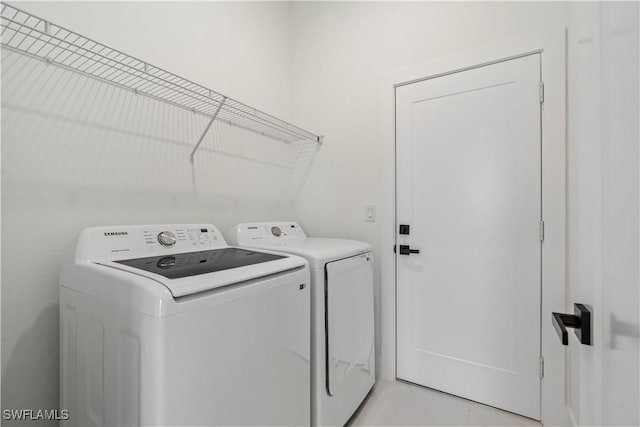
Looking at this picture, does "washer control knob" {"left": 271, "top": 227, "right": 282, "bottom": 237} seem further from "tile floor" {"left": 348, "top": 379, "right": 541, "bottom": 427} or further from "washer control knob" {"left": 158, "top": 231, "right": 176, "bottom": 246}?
"tile floor" {"left": 348, "top": 379, "right": 541, "bottom": 427}

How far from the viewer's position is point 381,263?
2045 mm

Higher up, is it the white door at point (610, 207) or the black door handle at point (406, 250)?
the white door at point (610, 207)

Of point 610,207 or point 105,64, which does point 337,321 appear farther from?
point 105,64

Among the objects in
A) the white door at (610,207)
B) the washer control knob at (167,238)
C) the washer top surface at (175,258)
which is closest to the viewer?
the white door at (610,207)

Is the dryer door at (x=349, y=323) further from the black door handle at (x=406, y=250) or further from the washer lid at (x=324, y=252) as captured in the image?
the black door handle at (x=406, y=250)

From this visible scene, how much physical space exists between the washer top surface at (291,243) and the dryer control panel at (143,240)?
0.55ft

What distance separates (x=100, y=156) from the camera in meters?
1.33

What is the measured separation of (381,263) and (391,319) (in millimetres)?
393

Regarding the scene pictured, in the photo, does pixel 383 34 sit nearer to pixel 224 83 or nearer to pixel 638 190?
pixel 224 83

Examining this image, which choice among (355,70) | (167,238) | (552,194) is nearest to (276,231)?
(167,238)

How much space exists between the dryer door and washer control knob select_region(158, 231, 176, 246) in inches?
29.5

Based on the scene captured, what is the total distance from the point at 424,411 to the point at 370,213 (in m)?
1.25

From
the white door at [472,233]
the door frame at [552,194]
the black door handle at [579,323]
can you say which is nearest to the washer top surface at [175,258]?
the black door handle at [579,323]

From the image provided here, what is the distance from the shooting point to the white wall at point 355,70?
6.02ft
